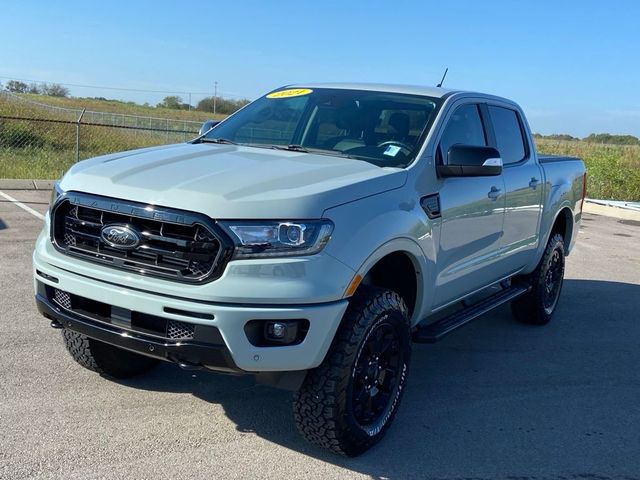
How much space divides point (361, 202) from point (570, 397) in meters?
2.31

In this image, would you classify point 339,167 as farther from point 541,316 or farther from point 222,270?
point 541,316

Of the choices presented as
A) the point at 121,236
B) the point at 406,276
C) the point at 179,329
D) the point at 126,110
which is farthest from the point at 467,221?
the point at 126,110

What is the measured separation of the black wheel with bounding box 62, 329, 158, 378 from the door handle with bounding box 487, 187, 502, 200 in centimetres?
255

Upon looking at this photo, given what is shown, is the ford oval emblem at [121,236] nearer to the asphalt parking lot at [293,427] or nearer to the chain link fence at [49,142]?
the asphalt parking lot at [293,427]

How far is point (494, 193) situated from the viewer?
4738mm

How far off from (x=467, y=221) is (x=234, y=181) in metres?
1.77

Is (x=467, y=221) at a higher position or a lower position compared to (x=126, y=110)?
higher

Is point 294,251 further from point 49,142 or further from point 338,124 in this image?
point 49,142

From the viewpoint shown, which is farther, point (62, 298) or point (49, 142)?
point (49, 142)

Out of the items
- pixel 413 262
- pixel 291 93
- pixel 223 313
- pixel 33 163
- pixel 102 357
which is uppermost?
pixel 291 93

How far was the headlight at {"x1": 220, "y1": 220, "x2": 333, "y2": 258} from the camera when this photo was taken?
9.82ft

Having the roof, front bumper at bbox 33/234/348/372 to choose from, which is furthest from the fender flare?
the roof

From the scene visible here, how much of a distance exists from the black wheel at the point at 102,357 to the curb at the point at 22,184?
9.46m

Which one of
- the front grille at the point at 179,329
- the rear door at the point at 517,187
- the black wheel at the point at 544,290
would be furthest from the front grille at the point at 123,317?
the black wheel at the point at 544,290
